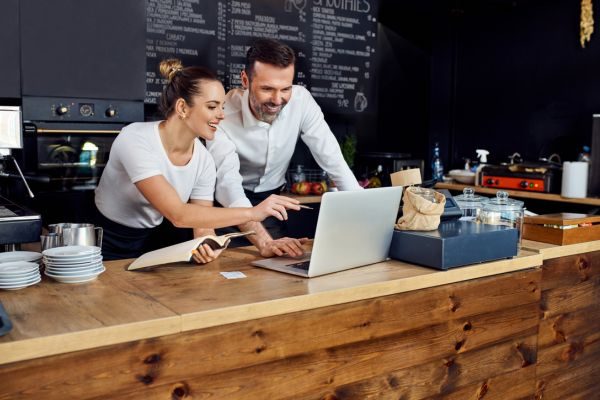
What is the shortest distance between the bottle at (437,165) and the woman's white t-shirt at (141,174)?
3.19m

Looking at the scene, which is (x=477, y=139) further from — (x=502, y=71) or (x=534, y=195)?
(x=534, y=195)

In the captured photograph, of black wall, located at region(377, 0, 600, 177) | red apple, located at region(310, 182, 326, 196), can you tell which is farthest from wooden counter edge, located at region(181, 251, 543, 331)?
black wall, located at region(377, 0, 600, 177)

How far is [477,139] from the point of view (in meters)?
5.72

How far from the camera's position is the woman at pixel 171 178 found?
2.19 meters

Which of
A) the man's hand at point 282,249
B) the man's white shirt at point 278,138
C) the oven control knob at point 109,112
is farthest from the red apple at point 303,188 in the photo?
the man's hand at point 282,249

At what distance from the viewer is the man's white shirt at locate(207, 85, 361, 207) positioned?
331 centimetres

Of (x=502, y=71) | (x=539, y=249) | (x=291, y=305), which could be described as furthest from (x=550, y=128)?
(x=291, y=305)

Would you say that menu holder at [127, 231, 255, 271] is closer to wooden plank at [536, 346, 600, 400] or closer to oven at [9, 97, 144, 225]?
wooden plank at [536, 346, 600, 400]

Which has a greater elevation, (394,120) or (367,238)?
(394,120)

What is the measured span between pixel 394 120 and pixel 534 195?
5.08ft

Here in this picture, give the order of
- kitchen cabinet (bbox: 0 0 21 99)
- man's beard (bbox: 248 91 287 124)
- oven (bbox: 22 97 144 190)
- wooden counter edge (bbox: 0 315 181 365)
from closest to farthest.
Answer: wooden counter edge (bbox: 0 315 181 365) → man's beard (bbox: 248 91 287 124) → kitchen cabinet (bbox: 0 0 21 99) → oven (bbox: 22 97 144 190)

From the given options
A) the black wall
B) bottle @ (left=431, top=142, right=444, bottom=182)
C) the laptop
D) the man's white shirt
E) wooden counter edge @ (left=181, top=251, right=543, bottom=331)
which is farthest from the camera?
bottle @ (left=431, top=142, right=444, bottom=182)

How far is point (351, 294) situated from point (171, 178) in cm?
102

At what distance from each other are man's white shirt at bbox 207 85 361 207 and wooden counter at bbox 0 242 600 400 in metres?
1.09
